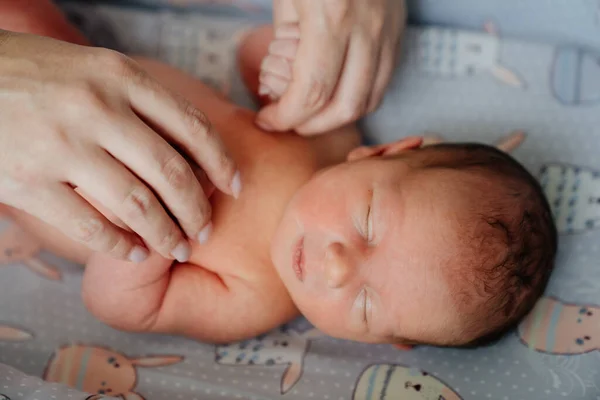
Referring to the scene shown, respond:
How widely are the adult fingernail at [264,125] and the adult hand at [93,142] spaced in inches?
15.6

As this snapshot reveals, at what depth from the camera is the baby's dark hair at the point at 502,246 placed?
44.6 inches

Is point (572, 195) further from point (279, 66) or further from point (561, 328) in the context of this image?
point (279, 66)

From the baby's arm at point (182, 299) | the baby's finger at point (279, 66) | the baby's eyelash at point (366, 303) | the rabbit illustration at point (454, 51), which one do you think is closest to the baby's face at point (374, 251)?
the baby's eyelash at point (366, 303)

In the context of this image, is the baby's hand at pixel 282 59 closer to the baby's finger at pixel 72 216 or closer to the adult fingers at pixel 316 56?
the adult fingers at pixel 316 56

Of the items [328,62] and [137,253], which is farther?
[328,62]

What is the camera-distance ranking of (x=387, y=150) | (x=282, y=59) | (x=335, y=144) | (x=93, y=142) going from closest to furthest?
(x=93, y=142) → (x=282, y=59) → (x=387, y=150) → (x=335, y=144)

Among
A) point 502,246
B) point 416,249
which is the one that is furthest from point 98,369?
point 502,246

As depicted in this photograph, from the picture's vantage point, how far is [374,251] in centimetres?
118

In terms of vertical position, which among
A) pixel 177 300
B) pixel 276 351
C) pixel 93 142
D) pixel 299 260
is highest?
pixel 93 142

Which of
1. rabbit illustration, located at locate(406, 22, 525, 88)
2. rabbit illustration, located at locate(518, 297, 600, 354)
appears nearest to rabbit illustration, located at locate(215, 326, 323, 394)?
rabbit illustration, located at locate(518, 297, 600, 354)

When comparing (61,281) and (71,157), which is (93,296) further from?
(71,157)

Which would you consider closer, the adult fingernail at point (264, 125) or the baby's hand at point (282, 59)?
the baby's hand at point (282, 59)

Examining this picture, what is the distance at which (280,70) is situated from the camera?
4.19 feet

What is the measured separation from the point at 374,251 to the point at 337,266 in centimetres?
9
